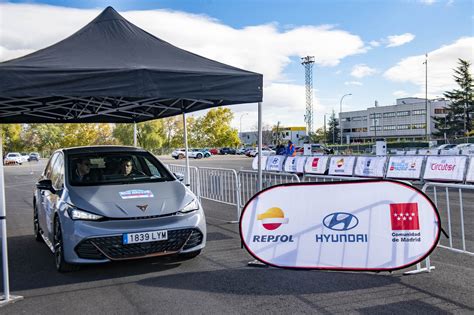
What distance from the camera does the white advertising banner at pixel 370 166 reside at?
17641 millimetres

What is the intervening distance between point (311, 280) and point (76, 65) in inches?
152

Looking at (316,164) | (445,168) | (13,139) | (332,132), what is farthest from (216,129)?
(445,168)

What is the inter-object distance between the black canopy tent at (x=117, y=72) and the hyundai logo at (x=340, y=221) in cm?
210

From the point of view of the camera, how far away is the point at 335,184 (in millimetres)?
5391

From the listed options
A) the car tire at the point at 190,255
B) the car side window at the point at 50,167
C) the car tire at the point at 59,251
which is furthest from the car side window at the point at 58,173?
the car tire at the point at 190,255

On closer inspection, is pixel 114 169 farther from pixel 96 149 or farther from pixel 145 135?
Answer: pixel 145 135

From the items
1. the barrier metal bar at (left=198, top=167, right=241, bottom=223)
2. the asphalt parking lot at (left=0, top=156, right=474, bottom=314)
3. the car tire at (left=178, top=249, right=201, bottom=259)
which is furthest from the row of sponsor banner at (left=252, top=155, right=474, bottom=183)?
the car tire at (left=178, top=249, right=201, bottom=259)

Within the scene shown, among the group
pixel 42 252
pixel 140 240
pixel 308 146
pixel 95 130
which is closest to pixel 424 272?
pixel 140 240

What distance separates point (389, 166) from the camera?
679 inches

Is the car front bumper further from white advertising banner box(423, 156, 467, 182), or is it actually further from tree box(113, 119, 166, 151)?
tree box(113, 119, 166, 151)

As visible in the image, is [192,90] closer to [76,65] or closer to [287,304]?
[76,65]

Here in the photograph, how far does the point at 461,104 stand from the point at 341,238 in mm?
84937

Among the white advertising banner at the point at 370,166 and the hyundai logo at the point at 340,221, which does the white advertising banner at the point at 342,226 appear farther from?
the white advertising banner at the point at 370,166

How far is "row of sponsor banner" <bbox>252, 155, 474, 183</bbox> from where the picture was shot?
1458cm
